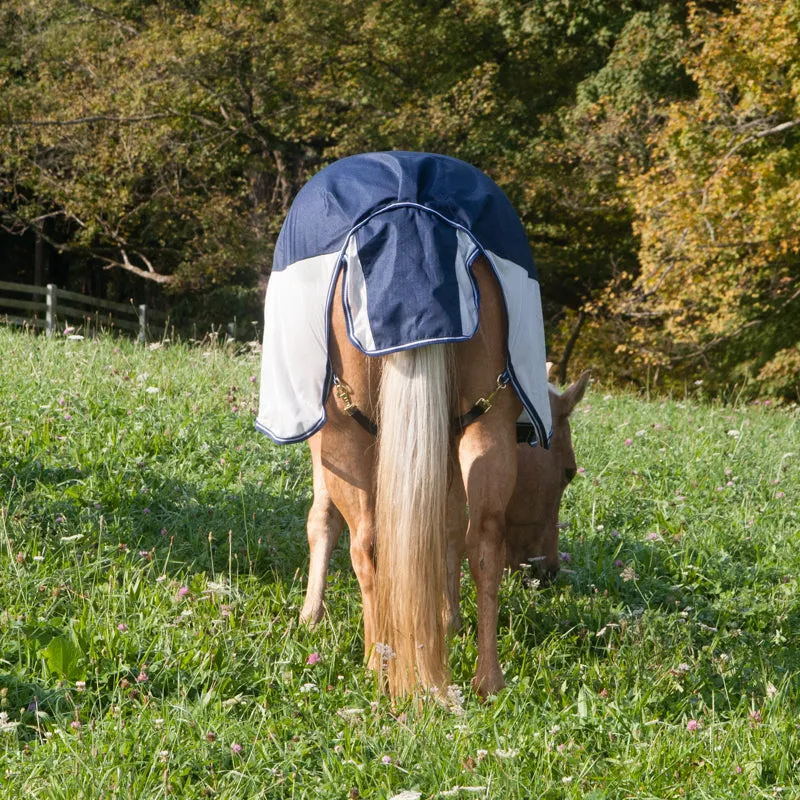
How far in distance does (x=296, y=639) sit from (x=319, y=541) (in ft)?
1.88

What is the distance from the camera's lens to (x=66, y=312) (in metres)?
22.4

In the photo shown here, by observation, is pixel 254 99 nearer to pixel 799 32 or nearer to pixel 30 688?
pixel 799 32

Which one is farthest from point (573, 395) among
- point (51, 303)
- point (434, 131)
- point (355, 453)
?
point (51, 303)

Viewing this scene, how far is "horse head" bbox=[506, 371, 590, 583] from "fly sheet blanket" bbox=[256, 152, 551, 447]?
0.88 metres

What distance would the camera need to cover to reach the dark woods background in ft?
59.2

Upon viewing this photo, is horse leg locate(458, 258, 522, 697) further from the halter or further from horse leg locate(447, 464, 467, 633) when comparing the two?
horse leg locate(447, 464, 467, 633)

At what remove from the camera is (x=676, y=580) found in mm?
5199

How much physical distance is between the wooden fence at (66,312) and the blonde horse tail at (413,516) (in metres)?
15.6

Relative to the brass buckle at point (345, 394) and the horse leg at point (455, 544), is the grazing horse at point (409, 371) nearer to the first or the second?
the brass buckle at point (345, 394)

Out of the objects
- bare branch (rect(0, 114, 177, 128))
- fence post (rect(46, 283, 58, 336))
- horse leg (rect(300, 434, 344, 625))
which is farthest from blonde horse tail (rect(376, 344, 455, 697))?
fence post (rect(46, 283, 58, 336))

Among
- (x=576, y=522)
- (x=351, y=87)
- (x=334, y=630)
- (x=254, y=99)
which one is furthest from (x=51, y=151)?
(x=334, y=630)

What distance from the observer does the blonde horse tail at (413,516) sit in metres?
3.38

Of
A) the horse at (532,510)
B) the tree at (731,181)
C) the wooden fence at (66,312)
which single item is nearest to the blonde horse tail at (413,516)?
the horse at (532,510)

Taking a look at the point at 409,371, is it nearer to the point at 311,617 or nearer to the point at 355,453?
the point at 355,453
